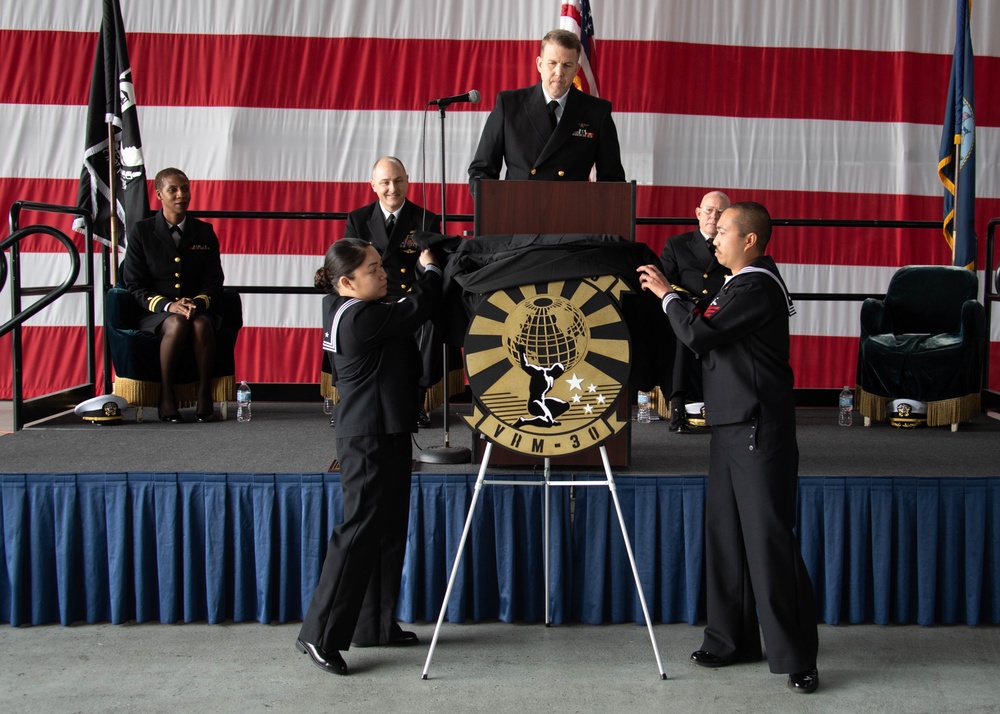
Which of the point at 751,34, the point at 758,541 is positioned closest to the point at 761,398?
the point at 758,541

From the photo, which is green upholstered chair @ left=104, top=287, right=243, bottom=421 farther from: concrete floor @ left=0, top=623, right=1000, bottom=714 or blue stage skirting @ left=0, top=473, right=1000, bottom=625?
concrete floor @ left=0, top=623, right=1000, bottom=714

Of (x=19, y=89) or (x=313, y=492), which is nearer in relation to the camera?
(x=313, y=492)

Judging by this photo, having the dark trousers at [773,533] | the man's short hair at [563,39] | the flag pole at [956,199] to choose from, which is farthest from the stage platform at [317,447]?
the man's short hair at [563,39]

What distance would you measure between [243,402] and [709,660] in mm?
2536

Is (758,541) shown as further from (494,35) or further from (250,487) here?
(494,35)

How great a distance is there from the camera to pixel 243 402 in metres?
4.32

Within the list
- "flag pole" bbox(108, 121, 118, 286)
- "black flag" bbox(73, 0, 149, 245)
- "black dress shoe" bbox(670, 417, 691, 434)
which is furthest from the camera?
"black flag" bbox(73, 0, 149, 245)

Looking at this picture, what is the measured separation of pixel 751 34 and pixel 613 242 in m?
3.46

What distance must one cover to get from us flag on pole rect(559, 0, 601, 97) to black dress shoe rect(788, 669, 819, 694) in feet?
10.2

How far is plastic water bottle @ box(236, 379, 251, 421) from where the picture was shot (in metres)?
4.16

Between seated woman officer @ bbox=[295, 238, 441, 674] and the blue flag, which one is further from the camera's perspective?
the blue flag

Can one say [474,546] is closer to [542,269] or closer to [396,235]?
[542,269]

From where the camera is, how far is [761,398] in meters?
2.34

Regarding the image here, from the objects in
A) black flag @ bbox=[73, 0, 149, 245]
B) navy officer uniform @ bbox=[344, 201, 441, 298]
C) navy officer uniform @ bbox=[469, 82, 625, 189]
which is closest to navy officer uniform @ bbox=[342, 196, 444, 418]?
navy officer uniform @ bbox=[344, 201, 441, 298]
